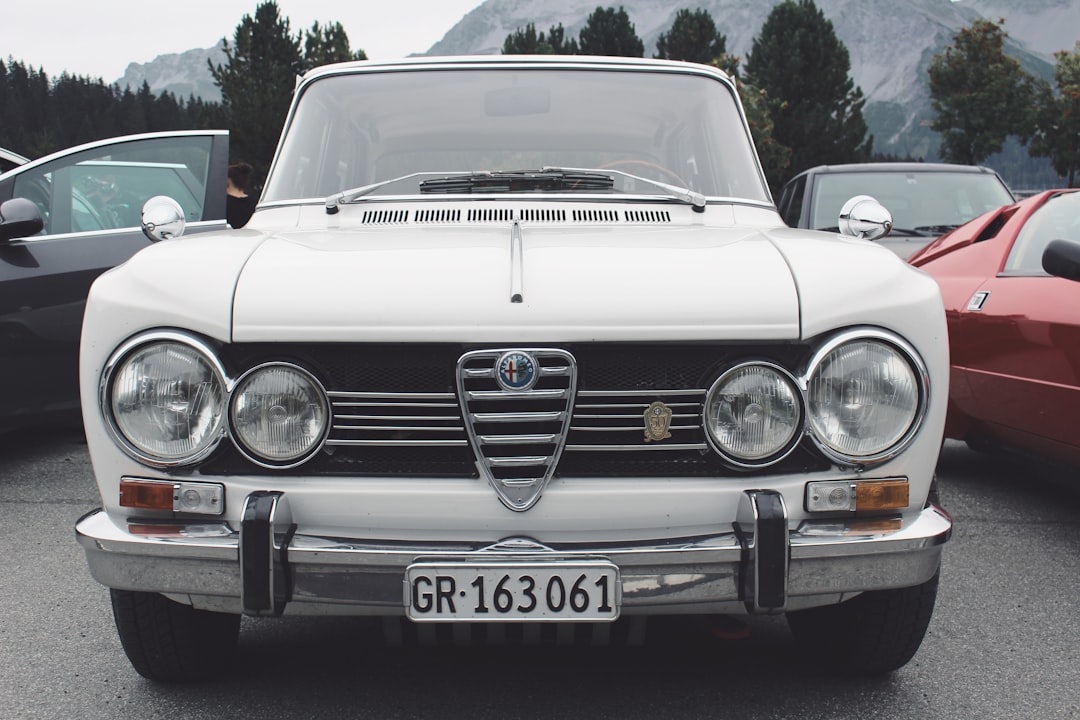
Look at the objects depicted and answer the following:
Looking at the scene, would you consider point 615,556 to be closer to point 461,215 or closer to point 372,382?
point 372,382

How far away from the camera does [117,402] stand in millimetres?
2344

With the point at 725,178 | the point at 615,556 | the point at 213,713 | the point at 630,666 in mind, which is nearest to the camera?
the point at 615,556

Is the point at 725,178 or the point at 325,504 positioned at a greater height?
the point at 725,178

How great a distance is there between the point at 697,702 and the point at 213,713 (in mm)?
1139

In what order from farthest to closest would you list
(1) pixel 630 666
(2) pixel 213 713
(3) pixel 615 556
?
(1) pixel 630 666, (2) pixel 213 713, (3) pixel 615 556

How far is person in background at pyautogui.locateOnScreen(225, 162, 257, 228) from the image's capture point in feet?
24.5

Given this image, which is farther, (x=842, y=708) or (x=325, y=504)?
(x=842, y=708)

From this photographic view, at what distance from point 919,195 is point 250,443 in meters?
7.52

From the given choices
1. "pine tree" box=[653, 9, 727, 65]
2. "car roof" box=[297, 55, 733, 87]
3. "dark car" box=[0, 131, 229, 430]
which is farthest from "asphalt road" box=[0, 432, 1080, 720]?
"pine tree" box=[653, 9, 727, 65]

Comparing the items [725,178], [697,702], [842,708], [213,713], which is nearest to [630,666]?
[697,702]

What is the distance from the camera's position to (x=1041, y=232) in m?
4.68

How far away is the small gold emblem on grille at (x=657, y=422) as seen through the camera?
2334mm

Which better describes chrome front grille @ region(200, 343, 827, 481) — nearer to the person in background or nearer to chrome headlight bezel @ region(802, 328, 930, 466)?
chrome headlight bezel @ region(802, 328, 930, 466)

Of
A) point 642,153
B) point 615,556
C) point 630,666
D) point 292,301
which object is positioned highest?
point 642,153
